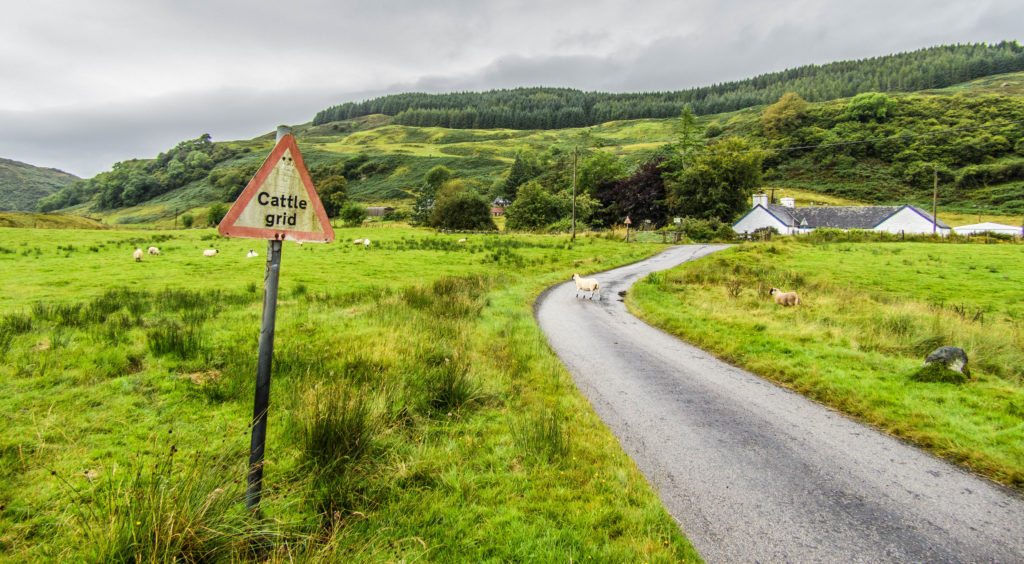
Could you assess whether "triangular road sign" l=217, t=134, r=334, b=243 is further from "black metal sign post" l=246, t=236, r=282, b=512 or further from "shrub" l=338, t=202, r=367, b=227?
"shrub" l=338, t=202, r=367, b=227

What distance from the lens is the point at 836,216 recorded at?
62875mm

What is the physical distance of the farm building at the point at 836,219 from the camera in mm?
57812

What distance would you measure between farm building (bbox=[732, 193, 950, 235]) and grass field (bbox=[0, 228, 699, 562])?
60.4m

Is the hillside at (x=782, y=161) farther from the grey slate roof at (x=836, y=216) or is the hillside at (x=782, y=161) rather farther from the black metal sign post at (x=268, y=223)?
the black metal sign post at (x=268, y=223)

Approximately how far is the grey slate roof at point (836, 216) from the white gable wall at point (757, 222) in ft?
2.44

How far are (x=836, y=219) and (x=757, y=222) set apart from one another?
13636 mm

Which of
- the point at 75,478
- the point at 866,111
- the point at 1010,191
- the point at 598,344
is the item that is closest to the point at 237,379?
the point at 75,478

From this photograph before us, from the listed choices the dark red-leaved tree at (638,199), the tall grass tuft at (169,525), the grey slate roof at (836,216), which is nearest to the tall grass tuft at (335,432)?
the tall grass tuft at (169,525)

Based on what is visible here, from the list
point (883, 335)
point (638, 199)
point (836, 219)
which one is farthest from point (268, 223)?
point (836, 219)

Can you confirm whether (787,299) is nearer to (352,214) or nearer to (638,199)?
(638,199)

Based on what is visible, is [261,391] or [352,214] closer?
[261,391]

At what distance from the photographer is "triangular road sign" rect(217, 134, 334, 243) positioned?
124 inches

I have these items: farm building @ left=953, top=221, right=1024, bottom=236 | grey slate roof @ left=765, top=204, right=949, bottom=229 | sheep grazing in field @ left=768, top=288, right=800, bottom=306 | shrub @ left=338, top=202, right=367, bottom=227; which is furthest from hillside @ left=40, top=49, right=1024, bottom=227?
shrub @ left=338, top=202, right=367, bottom=227

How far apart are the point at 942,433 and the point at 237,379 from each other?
10.3 meters
